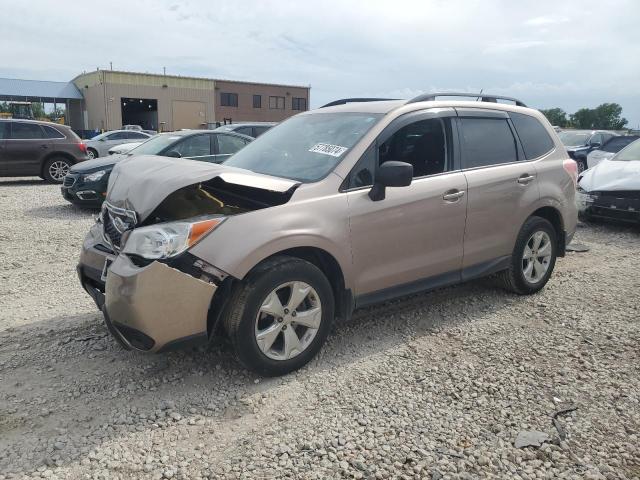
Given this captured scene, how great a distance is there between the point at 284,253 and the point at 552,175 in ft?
10.1

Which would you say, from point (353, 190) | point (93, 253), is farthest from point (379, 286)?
point (93, 253)

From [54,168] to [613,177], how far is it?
41.2 ft

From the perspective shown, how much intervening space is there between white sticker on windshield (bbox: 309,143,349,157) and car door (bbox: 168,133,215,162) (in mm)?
5612

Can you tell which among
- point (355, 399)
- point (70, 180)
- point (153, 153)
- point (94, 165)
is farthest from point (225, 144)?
point (355, 399)

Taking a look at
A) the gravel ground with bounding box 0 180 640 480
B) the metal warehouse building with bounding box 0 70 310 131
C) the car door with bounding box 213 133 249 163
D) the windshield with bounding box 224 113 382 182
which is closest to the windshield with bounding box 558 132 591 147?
the car door with bounding box 213 133 249 163

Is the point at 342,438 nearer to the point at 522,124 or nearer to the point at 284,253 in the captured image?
the point at 284,253

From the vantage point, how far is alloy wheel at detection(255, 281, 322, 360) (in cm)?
326

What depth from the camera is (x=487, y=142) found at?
181 inches

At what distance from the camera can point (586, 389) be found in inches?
132

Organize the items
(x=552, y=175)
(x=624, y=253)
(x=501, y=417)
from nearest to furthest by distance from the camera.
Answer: (x=501, y=417), (x=552, y=175), (x=624, y=253)

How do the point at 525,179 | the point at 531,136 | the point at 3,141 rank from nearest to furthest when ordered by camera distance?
the point at 525,179, the point at 531,136, the point at 3,141

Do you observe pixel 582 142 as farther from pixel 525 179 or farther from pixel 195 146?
pixel 525 179

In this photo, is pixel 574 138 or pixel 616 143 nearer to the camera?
pixel 616 143

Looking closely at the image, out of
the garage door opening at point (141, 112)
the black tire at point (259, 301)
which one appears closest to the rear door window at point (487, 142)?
the black tire at point (259, 301)
